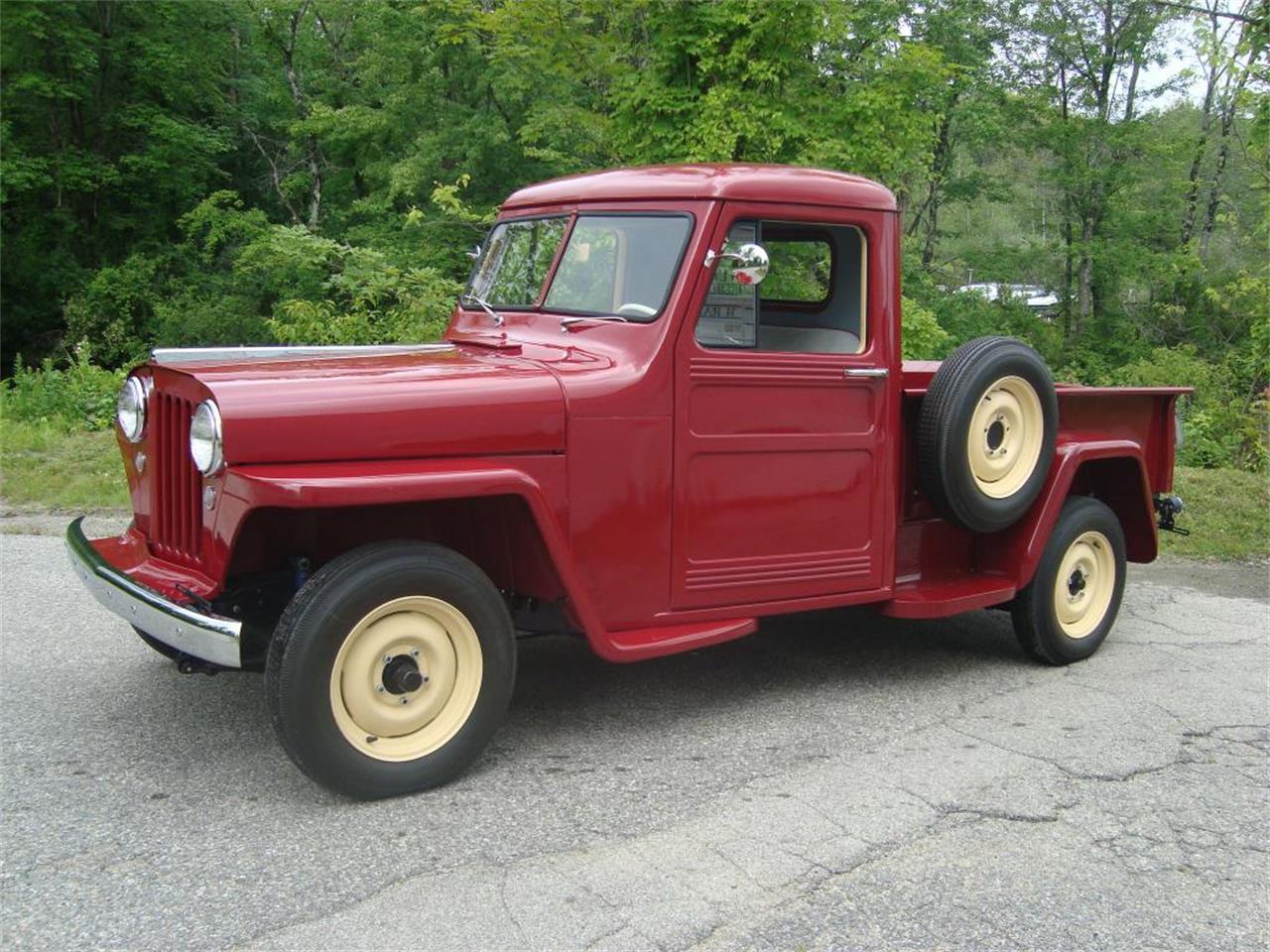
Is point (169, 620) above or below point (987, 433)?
below

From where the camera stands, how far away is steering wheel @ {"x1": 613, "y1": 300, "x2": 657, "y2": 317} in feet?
14.0

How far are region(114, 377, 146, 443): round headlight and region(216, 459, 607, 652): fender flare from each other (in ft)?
2.78

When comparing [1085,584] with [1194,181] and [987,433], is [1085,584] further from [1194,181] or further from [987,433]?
[1194,181]

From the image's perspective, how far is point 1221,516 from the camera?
8602 mm

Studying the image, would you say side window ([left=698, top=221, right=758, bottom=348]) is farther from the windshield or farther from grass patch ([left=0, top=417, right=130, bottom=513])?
grass patch ([left=0, top=417, right=130, bottom=513])

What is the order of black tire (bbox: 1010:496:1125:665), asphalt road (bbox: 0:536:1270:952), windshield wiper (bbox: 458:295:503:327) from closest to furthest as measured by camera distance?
asphalt road (bbox: 0:536:1270:952), windshield wiper (bbox: 458:295:503:327), black tire (bbox: 1010:496:1125:665)

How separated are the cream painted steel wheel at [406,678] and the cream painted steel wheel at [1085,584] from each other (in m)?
3.00

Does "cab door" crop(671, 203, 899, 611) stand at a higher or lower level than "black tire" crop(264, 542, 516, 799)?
higher

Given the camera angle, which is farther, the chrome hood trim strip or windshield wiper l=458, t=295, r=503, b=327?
windshield wiper l=458, t=295, r=503, b=327

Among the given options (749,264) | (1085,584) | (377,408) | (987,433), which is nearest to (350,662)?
(377,408)

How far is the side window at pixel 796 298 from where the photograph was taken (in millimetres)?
4418

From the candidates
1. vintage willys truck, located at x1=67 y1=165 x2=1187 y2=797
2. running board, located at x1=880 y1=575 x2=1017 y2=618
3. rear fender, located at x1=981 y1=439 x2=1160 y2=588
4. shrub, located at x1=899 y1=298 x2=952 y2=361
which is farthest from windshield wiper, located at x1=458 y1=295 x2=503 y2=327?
shrub, located at x1=899 y1=298 x2=952 y2=361

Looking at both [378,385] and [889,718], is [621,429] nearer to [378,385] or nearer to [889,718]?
[378,385]

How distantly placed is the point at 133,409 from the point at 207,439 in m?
0.85
